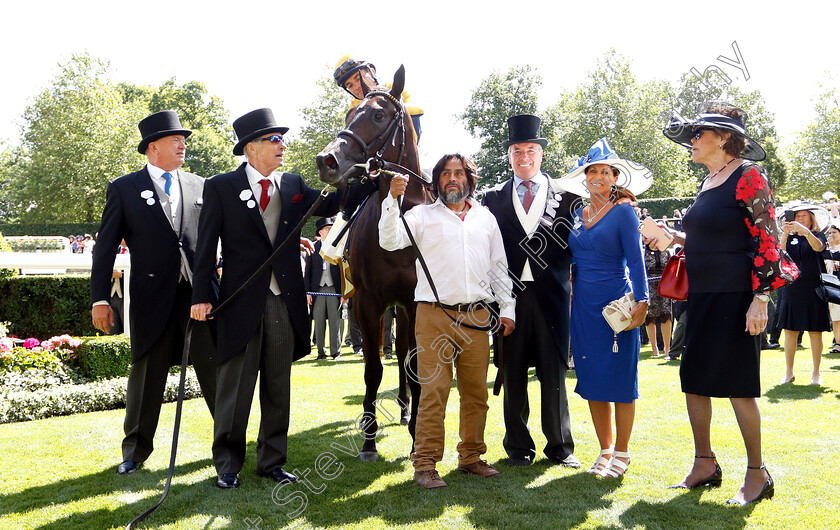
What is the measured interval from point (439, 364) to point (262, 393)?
1.24 m

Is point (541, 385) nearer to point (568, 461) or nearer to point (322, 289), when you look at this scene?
point (568, 461)

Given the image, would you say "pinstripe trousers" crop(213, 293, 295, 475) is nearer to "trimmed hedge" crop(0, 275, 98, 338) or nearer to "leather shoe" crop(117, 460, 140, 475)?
"leather shoe" crop(117, 460, 140, 475)

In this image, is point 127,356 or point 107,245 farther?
point 127,356

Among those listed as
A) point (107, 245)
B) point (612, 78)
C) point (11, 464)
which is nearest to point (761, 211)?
point (107, 245)

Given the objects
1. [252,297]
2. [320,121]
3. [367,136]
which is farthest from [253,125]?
[320,121]

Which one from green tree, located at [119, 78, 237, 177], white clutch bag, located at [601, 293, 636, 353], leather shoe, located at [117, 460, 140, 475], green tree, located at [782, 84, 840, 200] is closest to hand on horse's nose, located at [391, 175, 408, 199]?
white clutch bag, located at [601, 293, 636, 353]

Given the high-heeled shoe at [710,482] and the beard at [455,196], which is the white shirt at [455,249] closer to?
the beard at [455,196]

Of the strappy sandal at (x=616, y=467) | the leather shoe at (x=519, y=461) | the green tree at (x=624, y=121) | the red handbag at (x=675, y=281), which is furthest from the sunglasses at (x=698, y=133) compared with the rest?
the green tree at (x=624, y=121)

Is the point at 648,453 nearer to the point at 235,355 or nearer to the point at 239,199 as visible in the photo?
the point at 235,355

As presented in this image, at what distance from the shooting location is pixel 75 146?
34.8 m

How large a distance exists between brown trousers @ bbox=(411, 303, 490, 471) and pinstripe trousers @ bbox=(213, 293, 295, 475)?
3.05 ft

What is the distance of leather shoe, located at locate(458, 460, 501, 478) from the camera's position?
440cm

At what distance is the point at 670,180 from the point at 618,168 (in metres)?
33.8

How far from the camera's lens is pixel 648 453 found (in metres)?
4.94
